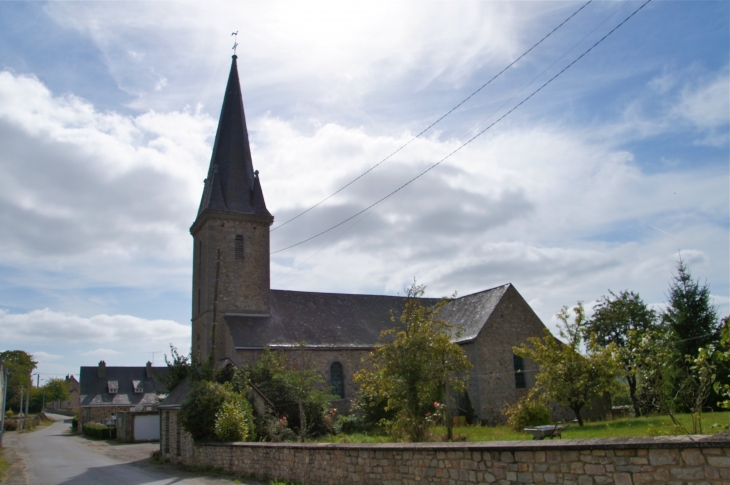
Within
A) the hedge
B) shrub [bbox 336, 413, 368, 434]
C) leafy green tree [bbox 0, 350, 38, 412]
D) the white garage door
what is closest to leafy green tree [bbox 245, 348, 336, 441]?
shrub [bbox 336, 413, 368, 434]

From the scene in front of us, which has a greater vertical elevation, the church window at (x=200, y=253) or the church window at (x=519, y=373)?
the church window at (x=200, y=253)

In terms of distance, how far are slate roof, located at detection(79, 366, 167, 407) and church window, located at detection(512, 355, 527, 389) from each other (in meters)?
44.6

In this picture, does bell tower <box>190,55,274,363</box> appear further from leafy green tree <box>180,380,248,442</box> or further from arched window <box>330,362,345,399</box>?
leafy green tree <box>180,380,248,442</box>

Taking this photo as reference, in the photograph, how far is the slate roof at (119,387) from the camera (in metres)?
62.3

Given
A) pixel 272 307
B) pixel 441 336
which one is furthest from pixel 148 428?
pixel 441 336

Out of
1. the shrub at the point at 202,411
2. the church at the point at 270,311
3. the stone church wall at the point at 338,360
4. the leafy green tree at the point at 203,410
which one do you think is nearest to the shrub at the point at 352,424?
the stone church wall at the point at 338,360

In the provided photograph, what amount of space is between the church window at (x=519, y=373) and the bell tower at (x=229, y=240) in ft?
46.0

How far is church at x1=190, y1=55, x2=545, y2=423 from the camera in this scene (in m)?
28.9

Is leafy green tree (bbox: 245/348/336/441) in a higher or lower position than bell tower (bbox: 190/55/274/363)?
lower

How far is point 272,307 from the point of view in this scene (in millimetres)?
32656

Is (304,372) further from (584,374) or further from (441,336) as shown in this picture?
(584,374)

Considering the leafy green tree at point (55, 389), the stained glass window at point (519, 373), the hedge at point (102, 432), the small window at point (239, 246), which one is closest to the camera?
the stained glass window at point (519, 373)

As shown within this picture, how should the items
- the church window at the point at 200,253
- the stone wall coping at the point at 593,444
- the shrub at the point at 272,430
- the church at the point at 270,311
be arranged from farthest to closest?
the church window at the point at 200,253 → the church at the point at 270,311 → the shrub at the point at 272,430 → the stone wall coping at the point at 593,444

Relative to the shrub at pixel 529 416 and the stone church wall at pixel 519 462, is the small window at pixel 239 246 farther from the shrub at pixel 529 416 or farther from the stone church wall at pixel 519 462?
the stone church wall at pixel 519 462
